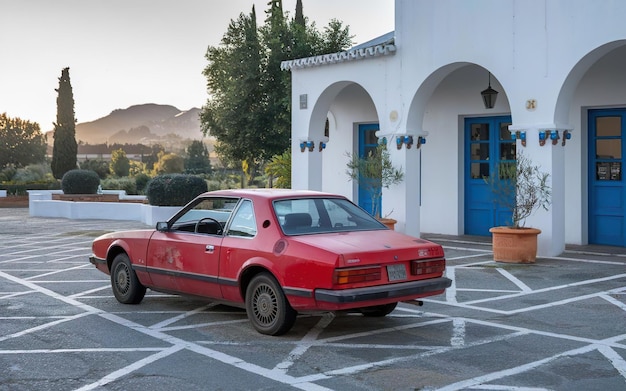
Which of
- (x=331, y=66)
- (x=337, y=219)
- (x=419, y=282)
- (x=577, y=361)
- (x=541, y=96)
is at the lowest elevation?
(x=577, y=361)

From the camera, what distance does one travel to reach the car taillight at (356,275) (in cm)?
688

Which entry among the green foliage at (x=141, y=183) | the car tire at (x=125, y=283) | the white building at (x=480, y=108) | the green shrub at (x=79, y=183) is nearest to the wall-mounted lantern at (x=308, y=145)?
the white building at (x=480, y=108)

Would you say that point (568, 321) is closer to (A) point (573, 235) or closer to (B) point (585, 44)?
(B) point (585, 44)

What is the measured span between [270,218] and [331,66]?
10.2 metres

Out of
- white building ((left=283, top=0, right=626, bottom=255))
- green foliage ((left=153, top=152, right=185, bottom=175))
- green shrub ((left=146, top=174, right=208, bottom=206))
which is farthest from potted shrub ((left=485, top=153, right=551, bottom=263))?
green foliage ((left=153, top=152, right=185, bottom=175))

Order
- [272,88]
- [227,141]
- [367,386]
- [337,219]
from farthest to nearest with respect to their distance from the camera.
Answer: [227,141] → [272,88] → [337,219] → [367,386]

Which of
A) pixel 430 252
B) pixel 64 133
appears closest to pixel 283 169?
pixel 430 252

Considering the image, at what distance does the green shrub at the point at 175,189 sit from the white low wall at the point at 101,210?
0.20 metres

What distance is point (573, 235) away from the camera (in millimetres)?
15422

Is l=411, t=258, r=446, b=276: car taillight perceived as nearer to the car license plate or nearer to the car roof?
the car license plate

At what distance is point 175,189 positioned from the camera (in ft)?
68.6

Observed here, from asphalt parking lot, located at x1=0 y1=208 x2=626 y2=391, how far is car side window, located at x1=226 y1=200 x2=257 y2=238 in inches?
37.3

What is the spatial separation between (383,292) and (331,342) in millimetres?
671

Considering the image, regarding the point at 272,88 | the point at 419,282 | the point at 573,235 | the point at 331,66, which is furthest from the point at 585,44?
the point at 272,88
